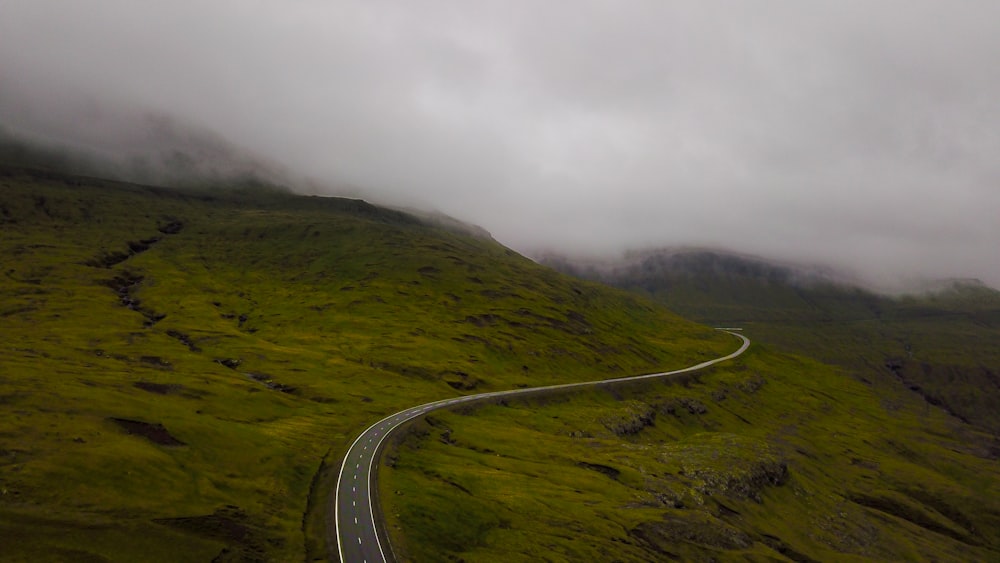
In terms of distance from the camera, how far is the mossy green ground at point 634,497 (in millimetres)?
79125

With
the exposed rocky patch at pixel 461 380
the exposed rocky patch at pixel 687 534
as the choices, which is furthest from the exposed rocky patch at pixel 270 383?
the exposed rocky patch at pixel 687 534

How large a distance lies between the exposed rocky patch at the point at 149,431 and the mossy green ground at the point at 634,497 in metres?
32.1

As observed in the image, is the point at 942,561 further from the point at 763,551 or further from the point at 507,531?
the point at 507,531

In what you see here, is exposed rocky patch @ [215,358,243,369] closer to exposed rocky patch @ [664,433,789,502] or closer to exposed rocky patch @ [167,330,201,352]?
exposed rocky patch @ [167,330,201,352]

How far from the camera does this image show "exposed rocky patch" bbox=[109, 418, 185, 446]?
268ft

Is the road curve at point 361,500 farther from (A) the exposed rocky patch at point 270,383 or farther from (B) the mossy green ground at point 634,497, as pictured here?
(A) the exposed rocky patch at point 270,383

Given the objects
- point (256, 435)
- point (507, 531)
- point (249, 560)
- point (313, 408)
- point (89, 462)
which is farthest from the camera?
point (313, 408)

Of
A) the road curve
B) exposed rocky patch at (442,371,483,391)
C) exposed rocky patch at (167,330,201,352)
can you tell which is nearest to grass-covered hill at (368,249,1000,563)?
the road curve

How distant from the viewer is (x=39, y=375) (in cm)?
10056

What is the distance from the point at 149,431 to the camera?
8369 cm

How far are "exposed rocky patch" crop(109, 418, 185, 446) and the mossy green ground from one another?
32.1m

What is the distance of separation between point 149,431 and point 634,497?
83772mm

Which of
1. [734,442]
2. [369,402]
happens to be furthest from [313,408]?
[734,442]

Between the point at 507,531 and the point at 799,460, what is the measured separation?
14321cm
